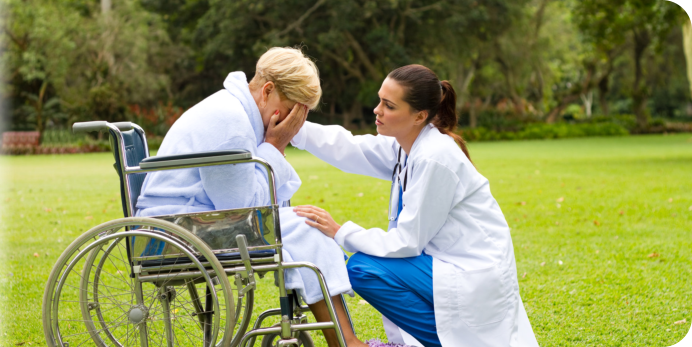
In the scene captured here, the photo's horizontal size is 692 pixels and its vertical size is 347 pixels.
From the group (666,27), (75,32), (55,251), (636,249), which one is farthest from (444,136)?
(75,32)

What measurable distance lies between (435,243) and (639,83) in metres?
31.9

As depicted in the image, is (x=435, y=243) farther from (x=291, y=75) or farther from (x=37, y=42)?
(x=37, y=42)

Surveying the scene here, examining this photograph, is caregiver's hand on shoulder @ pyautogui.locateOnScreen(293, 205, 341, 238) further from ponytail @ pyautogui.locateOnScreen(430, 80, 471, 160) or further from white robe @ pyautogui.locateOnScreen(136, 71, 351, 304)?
ponytail @ pyautogui.locateOnScreen(430, 80, 471, 160)

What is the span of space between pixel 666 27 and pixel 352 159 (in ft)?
48.2

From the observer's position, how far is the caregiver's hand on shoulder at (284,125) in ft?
8.09

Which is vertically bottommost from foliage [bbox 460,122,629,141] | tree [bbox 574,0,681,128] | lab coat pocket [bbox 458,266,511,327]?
foliage [bbox 460,122,629,141]

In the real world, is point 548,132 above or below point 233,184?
below

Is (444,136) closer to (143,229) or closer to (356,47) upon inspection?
(143,229)

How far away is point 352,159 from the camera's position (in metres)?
3.04

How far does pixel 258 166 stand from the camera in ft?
7.94

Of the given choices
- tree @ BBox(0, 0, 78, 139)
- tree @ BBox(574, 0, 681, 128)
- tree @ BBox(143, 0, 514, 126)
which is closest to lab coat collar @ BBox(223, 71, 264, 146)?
tree @ BBox(574, 0, 681, 128)

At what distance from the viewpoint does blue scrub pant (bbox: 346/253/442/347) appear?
2514mm

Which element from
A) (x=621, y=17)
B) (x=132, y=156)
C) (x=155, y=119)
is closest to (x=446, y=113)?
(x=132, y=156)

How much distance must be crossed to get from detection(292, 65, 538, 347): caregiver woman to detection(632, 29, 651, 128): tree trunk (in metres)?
29.2
